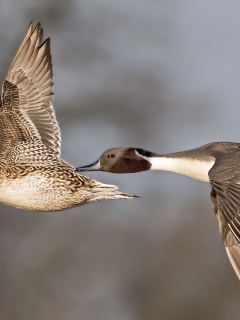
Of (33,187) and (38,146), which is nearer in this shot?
(33,187)

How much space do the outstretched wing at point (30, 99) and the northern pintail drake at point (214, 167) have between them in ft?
1.47

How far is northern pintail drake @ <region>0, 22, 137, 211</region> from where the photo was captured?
16.1 ft

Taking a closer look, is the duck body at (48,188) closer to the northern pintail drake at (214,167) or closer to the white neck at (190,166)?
the northern pintail drake at (214,167)

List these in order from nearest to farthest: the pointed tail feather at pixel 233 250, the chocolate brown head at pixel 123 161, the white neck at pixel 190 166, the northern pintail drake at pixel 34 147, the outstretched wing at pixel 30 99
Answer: the pointed tail feather at pixel 233 250, the white neck at pixel 190 166, the northern pintail drake at pixel 34 147, the chocolate brown head at pixel 123 161, the outstretched wing at pixel 30 99

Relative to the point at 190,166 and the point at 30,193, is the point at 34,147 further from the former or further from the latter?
the point at 190,166

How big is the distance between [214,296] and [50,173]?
320 cm

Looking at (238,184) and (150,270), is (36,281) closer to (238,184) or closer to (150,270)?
(150,270)

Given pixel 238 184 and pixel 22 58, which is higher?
pixel 22 58

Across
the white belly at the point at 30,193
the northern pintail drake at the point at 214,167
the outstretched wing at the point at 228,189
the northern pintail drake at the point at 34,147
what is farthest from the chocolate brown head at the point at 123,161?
the outstretched wing at the point at 228,189

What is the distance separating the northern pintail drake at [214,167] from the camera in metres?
4.16

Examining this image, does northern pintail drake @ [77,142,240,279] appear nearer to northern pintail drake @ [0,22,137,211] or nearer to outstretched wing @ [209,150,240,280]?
outstretched wing @ [209,150,240,280]

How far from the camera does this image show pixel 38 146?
17.4ft

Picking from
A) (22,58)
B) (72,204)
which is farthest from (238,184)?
(22,58)

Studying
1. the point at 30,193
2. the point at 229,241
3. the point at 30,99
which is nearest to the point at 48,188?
the point at 30,193
